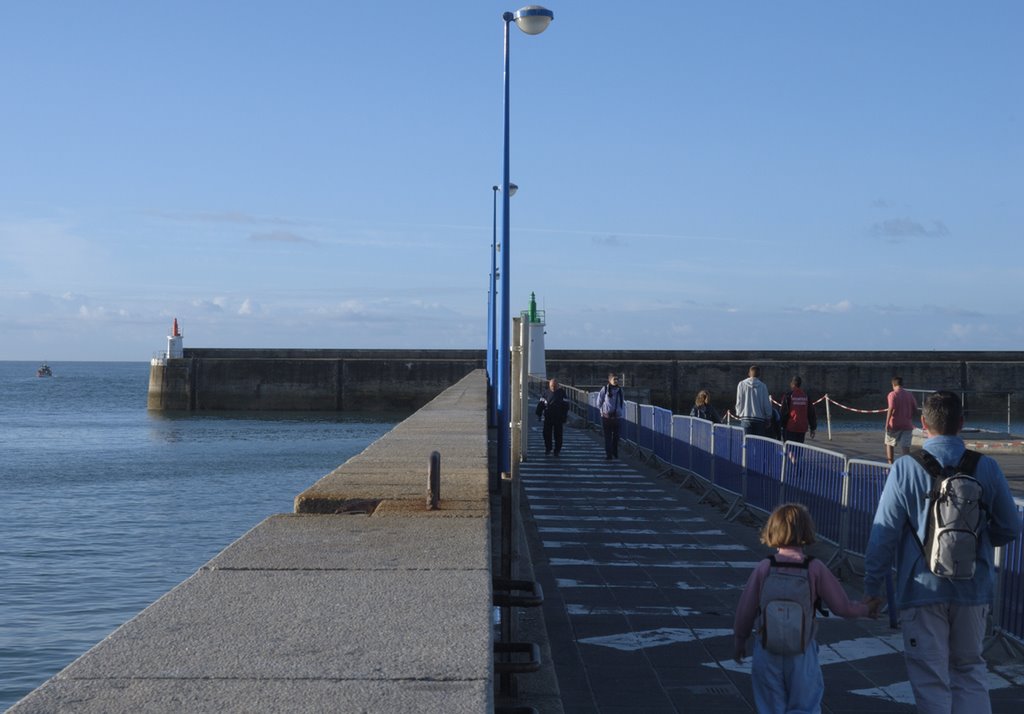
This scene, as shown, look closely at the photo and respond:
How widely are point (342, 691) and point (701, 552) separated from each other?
8942 mm

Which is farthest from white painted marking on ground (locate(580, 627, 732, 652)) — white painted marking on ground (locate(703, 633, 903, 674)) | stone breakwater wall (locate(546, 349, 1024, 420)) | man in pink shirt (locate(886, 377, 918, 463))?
stone breakwater wall (locate(546, 349, 1024, 420))

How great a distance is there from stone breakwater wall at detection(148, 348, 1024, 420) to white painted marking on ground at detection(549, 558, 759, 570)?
2145 inches

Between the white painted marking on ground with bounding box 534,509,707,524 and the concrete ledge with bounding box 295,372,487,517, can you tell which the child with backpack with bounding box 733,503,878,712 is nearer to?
the concrete ledge with bounding box 295,372,487,517

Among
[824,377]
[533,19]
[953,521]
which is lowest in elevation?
[824,377]

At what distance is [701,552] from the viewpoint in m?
12.0

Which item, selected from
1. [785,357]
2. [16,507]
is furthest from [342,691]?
[785,357]

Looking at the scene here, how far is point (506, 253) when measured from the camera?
56.6 ft

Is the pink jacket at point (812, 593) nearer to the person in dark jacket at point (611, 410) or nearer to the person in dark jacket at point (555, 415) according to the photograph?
the person in dark jacket at point (611, 410)

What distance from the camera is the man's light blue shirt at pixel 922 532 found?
523cm

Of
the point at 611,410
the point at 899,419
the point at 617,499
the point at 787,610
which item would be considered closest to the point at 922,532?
the point at 787,610

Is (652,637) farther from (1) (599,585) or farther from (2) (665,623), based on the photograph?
(1) (599,585)

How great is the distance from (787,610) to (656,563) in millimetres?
6259

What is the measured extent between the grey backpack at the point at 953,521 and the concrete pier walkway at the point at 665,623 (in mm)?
1557

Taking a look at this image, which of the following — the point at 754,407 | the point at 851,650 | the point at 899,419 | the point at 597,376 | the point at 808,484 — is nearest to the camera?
the point at 851,650
